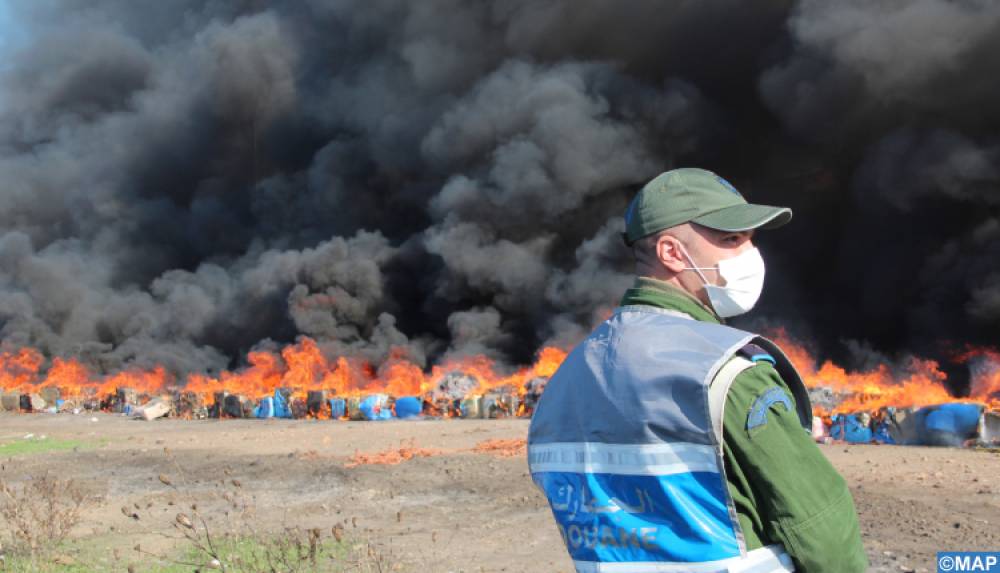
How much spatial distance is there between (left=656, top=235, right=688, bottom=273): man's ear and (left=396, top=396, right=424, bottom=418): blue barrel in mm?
23949

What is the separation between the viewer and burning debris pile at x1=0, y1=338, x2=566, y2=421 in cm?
2581

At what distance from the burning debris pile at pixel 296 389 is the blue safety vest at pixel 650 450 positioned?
828 inches

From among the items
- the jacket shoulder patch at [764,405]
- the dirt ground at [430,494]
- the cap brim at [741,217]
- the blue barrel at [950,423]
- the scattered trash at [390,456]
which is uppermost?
the cap brim at [741,217]

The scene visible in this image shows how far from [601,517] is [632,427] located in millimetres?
275

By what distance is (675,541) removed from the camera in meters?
1.85

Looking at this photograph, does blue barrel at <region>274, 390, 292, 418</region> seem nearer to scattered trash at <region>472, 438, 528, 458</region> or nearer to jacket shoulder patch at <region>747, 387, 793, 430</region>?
scattered trash at <region>472, 438, 528, 458</region>

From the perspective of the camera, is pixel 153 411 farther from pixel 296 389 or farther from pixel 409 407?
pixel 409 407

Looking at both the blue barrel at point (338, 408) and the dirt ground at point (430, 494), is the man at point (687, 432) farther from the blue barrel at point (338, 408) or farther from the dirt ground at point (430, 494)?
the blue barrel at point (338, 408)

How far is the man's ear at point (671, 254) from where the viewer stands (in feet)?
7.10

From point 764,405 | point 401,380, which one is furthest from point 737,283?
point 401,380

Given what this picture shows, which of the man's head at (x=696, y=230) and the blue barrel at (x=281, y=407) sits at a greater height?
the man's head at (x=696, y=230)

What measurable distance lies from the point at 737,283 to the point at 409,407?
79.3ft

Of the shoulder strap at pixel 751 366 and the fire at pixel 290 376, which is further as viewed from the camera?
the fire at pixel 290 376

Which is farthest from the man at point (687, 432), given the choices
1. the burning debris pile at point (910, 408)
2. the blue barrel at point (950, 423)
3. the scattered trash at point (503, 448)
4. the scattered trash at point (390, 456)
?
A: the blue barrel at point (950, 423)
